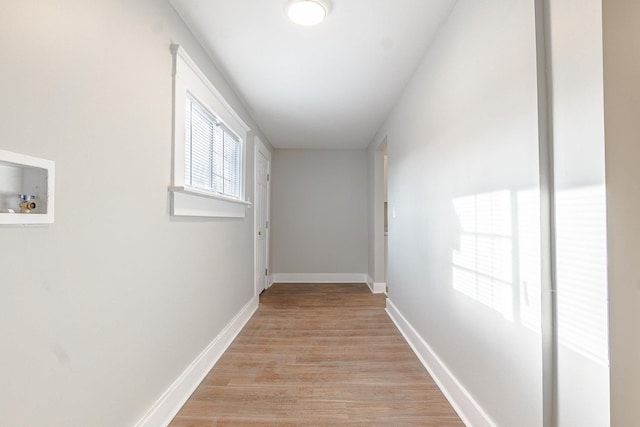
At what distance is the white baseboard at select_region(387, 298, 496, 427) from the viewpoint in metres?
1.54

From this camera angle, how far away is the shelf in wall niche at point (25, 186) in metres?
0.85

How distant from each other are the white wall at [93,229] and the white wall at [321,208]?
3446 mm

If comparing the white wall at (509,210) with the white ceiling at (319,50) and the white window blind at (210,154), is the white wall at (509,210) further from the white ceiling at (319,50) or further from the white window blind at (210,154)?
the white window blind at (210,154)

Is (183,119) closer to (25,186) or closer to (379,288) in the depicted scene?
(25,186)

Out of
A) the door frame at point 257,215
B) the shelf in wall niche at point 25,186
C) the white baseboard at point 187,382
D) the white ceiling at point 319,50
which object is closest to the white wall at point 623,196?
the white ceiling at point 319,50

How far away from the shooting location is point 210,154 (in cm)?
249

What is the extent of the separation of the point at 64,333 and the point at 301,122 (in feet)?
10.9

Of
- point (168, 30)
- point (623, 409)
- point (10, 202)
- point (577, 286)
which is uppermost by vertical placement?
point (168, 30)

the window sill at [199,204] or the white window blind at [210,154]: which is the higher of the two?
the white window blind at [210,154]

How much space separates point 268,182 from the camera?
16.5 ft

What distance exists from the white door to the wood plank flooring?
1.23 m

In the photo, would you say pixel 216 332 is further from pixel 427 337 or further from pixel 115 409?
pixel 427 337

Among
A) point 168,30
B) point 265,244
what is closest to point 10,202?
point 168,30

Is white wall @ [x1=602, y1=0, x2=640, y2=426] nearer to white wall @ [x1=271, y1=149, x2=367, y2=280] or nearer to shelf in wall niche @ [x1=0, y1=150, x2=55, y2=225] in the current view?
shelf in wall niche @ [x1=0, y1=150, x2=55, y2=225]
